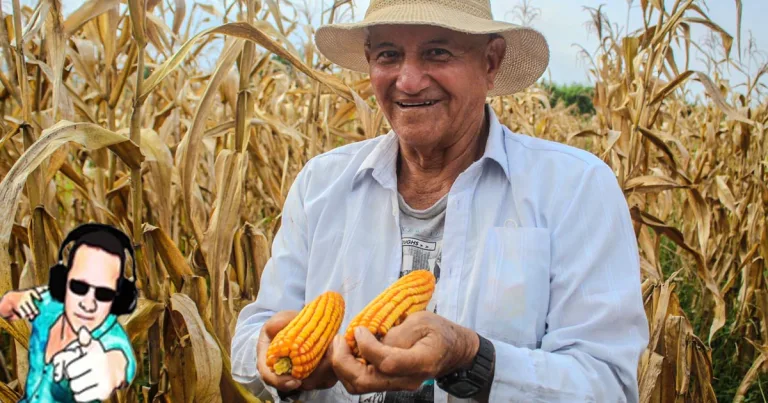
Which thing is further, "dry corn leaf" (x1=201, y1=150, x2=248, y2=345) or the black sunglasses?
"dry corn leaf" (x1=201, y1=150, x2=248, y2=345)

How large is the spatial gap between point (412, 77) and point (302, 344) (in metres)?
0.80

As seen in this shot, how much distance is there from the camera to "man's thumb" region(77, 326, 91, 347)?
491 millimetres

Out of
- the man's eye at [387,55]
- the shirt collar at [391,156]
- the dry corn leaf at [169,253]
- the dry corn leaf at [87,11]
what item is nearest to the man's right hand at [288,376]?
the dry corn leaf at [169,253]

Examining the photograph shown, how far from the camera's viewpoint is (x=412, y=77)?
5.67 ft

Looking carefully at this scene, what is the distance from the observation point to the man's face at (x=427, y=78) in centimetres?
174

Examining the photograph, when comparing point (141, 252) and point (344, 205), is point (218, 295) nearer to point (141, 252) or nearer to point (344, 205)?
point (141, 252)

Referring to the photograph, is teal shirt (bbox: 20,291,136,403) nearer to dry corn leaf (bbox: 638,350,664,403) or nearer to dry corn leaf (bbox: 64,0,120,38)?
dry corn leaf (bbox: 64,0,120,38)

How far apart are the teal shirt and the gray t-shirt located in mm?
1236

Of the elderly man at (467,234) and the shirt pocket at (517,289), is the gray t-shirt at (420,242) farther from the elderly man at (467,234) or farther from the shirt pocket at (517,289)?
the shirt pocket at (517,289)

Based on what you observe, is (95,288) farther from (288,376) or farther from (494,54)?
(494,54)

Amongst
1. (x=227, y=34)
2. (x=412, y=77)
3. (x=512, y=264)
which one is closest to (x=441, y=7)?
(x=412, y=77)

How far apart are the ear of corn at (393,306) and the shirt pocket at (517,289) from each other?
225 mm

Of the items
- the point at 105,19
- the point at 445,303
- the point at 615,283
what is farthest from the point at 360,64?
the point at 615,283

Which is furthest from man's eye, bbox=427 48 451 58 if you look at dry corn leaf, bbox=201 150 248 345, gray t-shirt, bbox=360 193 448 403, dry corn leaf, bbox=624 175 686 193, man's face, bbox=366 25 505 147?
dry corn leaf, bbox=624 175 686 193
